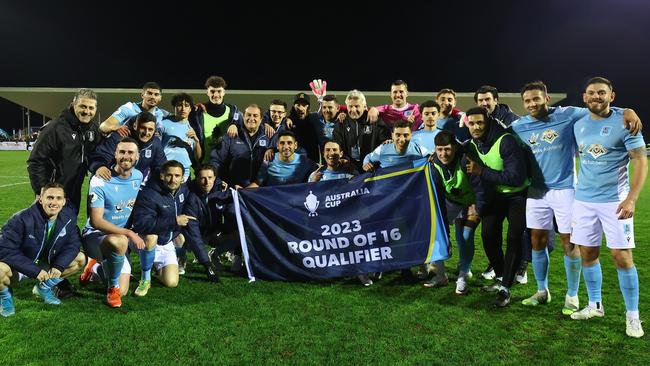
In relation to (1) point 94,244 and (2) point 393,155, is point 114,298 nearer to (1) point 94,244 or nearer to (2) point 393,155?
(1) point 94,244

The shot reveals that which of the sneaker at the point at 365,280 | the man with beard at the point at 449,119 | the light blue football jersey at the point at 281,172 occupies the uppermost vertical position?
the man with beard at the point at 449,119

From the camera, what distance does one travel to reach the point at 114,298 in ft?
13.1

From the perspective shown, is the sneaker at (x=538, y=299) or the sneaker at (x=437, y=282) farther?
the sneaker at (x=437, y=282)

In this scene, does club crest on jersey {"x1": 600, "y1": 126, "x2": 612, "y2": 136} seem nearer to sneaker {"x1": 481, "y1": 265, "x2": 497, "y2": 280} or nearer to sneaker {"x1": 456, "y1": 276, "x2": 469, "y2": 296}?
sneaker {"x1": 456, "y1": 276, "x2": 469, "y2": 296}

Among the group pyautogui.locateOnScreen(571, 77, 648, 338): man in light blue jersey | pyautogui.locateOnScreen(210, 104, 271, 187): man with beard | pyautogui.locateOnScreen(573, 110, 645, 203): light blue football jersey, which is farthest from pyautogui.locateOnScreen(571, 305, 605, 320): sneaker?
pyautogui.locateOnScreen(210, 104, 271, 187): man with beard

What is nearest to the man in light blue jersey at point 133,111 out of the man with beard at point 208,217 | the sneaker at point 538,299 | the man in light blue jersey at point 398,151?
the man with beard at point 208,217

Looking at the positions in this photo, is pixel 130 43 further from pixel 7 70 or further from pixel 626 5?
pixel 626 5

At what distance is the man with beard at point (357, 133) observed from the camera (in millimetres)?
5340

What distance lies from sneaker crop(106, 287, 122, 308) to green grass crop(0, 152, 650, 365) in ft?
0.24

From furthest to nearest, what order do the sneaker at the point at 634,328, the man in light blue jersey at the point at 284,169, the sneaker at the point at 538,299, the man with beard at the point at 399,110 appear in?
the man with beard at the point at 399,110, the man in light blue jersey at the point at 284,169, the sneaker at the point at 538,299, the sneaker at the point at 634,328

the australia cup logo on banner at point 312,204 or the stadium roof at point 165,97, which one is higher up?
the stadium roof at point 165,97

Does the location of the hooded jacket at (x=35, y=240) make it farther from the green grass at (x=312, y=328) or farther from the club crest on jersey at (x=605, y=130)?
the club crest on jersey at (x=605, y=130)

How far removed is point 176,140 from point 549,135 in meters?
3.90

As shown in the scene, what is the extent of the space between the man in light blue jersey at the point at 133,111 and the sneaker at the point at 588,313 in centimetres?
450
